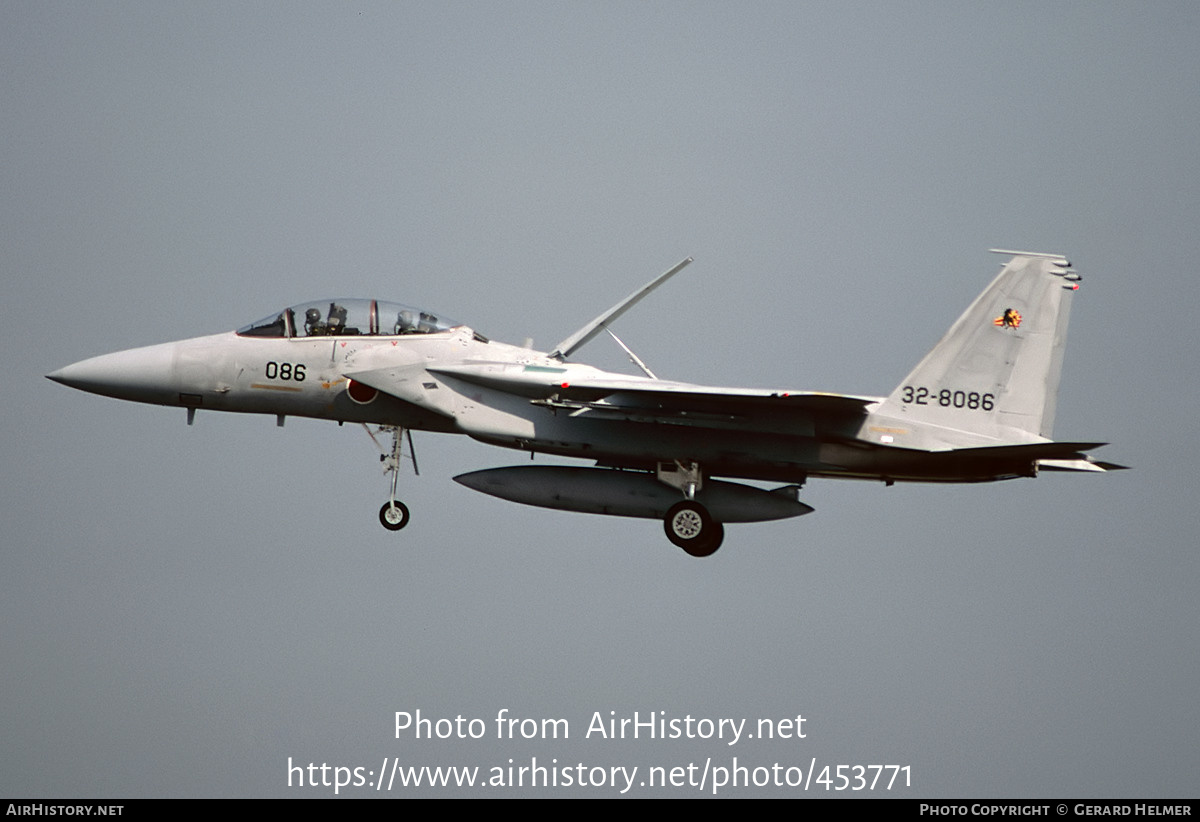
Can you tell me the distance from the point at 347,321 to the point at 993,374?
8.21 metres

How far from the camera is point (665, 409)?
20.5 metres

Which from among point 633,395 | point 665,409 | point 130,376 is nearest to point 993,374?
point 665,409

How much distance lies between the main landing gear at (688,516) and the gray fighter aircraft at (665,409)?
2 centimetres

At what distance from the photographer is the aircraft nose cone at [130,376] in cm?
2181

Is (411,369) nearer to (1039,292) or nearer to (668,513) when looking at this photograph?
(668,513)

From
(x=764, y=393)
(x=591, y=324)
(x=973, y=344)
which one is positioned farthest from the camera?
(x=591, y=324)

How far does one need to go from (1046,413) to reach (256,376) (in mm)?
10029

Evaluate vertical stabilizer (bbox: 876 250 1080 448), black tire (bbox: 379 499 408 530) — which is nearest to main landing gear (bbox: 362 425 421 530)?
black tire (bbox: 379 499 408 530)

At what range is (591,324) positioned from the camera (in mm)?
22906

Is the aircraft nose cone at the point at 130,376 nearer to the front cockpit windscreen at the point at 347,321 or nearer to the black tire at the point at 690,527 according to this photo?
the front cockpit windscreen at the point at 347,321

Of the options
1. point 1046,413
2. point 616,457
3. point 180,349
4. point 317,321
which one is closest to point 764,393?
point 616,457

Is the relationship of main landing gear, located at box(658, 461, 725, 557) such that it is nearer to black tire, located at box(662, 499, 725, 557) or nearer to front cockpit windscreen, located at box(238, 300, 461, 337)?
black tire, located at box(662, 499, 725, 557)

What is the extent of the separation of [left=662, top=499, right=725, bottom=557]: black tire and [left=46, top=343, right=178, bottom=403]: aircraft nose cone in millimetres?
6682

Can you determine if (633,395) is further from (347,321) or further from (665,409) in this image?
(347,321)
